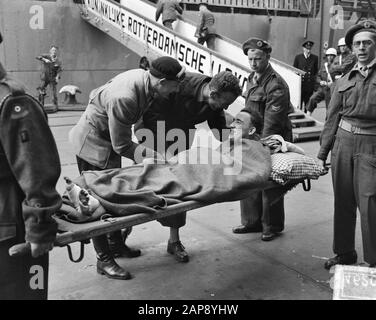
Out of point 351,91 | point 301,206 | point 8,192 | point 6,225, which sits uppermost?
point 351,91

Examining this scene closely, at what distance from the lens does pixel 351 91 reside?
366cm

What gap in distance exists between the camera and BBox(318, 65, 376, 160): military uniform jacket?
3.55 meters

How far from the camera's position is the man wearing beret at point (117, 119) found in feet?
11.3

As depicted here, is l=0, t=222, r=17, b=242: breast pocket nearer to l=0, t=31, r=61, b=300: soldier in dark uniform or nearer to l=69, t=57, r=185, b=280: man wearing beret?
l=0, t=31, r=61, b=300: soldier in dark uniform

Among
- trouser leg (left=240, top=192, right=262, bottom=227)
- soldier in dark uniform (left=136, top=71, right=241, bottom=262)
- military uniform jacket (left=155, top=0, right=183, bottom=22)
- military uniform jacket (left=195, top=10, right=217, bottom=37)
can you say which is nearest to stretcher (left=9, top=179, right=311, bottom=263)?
soldier in dark uniform (left=136, top=71, right=241, bottom=262)

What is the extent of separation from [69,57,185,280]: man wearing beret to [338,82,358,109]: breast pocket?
1246 mm

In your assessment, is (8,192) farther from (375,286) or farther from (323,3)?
(323,3)

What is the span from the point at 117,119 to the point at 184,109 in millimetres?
826

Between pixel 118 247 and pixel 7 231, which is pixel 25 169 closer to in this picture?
pixel 7 231

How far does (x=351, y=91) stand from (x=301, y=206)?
7.59 feet

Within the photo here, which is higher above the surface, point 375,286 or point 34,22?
point 34,22

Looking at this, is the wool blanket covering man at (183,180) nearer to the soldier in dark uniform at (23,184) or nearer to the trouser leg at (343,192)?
the trouser leg at (343,192)
